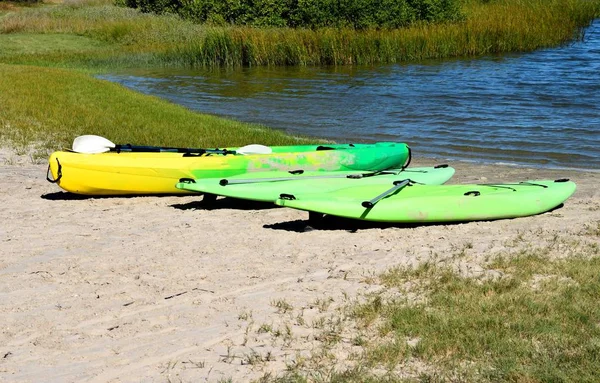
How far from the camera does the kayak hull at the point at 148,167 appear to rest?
29.8 feet

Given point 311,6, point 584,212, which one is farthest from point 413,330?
point 311,6

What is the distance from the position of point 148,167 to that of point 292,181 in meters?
1.61

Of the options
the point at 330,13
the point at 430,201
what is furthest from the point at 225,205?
the point at 330,13

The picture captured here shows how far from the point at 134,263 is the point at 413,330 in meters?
2.57

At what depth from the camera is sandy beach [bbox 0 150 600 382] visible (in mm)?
4797

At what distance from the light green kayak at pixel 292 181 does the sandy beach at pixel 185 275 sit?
0.22 meters

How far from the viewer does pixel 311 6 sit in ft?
103

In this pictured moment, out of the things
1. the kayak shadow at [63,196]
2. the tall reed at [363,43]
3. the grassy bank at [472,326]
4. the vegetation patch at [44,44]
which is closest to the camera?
the grassy bank at [472,326]

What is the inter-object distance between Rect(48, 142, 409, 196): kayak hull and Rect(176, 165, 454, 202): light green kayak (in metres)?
0.29

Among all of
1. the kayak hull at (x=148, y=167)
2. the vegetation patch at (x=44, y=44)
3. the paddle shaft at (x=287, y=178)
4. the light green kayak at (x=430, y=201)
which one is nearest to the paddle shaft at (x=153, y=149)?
the kayak hull at (x=148, y=167)

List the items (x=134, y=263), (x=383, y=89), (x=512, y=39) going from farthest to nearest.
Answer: (x=512, y=39) → (x=383, y=89) → (x=134, y=263)

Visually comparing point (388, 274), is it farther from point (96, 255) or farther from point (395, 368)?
point (96, 255)

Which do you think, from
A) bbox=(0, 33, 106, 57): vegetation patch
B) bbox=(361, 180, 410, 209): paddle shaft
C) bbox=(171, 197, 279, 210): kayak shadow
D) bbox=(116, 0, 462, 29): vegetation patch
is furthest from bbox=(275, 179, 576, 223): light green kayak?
bbox=(0, 33, 106, 57): vegetation patch

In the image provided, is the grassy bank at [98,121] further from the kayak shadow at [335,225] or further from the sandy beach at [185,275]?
the kayak shadow at [335,225]
